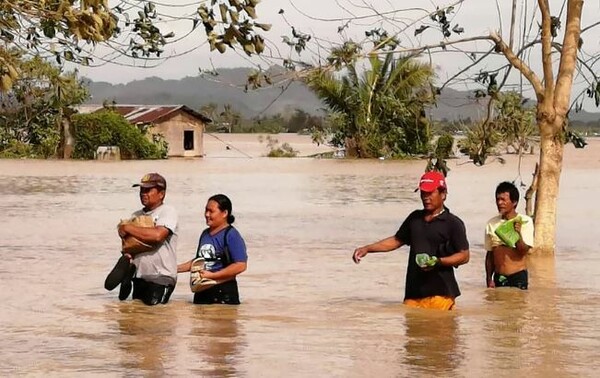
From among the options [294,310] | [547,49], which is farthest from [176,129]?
[294,310]

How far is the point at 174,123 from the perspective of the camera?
2309 inches

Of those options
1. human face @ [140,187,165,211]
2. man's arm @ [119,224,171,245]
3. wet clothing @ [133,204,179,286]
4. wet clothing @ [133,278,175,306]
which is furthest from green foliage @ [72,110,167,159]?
man's arm @ [119,224,171,245]

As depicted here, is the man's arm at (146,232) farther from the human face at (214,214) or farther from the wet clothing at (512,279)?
the wet clothing at (512,279)

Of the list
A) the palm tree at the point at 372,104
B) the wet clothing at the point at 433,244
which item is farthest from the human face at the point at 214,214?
the palm tree at the point at 372,104

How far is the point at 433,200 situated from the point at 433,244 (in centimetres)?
33

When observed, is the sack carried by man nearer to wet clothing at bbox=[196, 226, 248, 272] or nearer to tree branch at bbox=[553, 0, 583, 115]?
wet clothing at bbox=[196, 226, 248, 272]

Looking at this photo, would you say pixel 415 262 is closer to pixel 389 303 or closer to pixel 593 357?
pixel 593 357

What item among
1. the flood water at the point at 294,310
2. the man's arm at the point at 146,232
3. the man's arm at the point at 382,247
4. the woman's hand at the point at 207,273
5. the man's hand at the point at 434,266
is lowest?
the flood water at the point at 294,310

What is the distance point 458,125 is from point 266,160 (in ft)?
122

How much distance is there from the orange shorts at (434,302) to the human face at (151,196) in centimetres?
209

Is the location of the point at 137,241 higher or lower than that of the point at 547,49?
lower

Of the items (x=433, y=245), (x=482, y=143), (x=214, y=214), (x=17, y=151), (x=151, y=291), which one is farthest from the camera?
(x=17, y=151)

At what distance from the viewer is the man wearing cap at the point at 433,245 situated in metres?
9.34

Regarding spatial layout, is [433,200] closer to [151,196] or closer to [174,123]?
[151,196]
